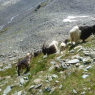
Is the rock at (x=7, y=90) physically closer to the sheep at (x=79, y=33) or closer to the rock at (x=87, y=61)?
the rock at (x=87, y=61)

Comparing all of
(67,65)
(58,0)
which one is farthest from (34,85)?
(58,0)

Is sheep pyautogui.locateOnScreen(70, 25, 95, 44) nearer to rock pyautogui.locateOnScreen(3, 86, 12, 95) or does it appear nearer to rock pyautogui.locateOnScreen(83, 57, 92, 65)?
rock pyautogui.locateOnScreen(83, 57, 92, 65)

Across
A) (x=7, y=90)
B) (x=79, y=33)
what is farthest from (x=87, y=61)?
(x=79, y=33)

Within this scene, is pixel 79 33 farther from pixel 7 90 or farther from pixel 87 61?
pixel 7 90

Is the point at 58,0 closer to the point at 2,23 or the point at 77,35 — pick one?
the point at 2,23

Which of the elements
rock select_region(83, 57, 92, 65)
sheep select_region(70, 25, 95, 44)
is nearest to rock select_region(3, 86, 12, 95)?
rock select_region(83, 57, 92, 65)

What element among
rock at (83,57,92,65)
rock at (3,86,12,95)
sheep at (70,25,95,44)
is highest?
sheep at (70,25,95,44)

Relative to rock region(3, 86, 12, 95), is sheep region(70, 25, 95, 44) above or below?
above

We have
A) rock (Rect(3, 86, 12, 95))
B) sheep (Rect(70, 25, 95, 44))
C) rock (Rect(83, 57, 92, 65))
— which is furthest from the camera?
sheep (Rect(70, 25, 95, 44))

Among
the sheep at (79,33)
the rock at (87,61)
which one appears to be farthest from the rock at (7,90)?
the sheep at (79,33)

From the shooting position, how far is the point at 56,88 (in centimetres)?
724

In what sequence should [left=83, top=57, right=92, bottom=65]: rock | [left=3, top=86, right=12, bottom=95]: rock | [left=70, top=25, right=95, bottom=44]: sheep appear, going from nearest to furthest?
[left=83, top=57, right=92, bottom=65]: rock < [left=3, top=86, right=12, bottom=95]: rock < [left=70, top=25, right=95, bottom=44]: sheep

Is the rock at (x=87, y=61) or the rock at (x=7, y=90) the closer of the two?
the rock at (x=87, y=61)

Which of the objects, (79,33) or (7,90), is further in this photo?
(79,33)
